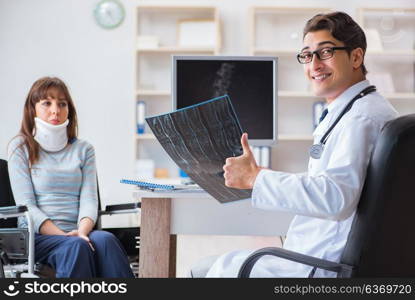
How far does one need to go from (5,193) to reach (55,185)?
200 millimetres

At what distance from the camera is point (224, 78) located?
7.72ft

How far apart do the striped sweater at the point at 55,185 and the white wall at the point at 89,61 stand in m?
2.56

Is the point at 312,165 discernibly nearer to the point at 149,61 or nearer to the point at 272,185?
the point at 272,185

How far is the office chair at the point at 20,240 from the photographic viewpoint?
2096 millimetres

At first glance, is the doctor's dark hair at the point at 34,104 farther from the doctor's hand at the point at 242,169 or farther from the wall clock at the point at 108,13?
the wall clock at the point at 108,13

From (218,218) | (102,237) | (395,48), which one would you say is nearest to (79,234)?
(102,237)

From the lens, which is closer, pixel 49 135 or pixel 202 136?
pixel 202 136

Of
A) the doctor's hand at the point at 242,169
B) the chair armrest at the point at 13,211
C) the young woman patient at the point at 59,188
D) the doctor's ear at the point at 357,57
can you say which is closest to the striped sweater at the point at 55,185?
the young woman patient at the point at 59,188

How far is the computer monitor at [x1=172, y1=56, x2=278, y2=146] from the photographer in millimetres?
2334

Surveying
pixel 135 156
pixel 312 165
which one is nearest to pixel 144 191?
pixel 312 165

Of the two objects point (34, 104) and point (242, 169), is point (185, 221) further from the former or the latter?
point (34, 104)

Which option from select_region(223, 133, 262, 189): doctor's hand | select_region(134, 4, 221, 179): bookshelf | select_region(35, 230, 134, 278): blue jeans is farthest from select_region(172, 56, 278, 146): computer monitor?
select_region(134, 4, 221, 179): bookshelf

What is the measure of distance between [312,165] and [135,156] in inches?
138

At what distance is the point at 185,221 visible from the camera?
1819mm
